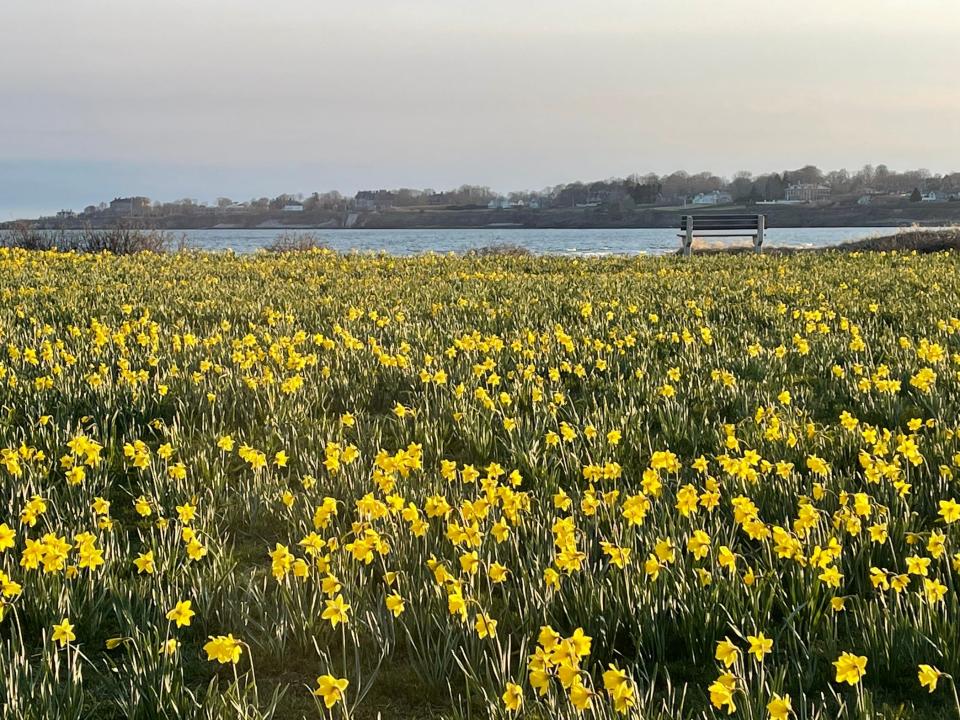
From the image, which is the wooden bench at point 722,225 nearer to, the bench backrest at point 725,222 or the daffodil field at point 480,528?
the bench backrest at point 725,222

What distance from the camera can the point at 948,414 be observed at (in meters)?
4.55

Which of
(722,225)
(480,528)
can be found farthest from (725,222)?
(480,528)

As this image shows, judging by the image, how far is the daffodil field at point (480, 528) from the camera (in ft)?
7.39

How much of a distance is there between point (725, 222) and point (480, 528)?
77.7 feet

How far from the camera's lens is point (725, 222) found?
82.3 ft

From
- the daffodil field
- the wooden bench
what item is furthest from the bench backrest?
the daffodil field

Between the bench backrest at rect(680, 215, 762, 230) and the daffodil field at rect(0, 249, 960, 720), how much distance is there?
18.2 metres

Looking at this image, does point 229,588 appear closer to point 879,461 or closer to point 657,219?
point 879,461

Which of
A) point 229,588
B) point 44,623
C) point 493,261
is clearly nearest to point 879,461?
point 229,588

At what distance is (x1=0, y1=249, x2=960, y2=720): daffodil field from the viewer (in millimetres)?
2252

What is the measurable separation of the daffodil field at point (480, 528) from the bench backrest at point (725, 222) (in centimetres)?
1825

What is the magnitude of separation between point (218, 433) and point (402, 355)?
1.76m

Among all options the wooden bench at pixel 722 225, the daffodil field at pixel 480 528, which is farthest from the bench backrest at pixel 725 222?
the daffodil field at pixel 480 528

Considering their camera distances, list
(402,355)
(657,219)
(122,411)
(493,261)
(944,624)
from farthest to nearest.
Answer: (657,219), (493,261), (402,355), (122,411), (944,624)
